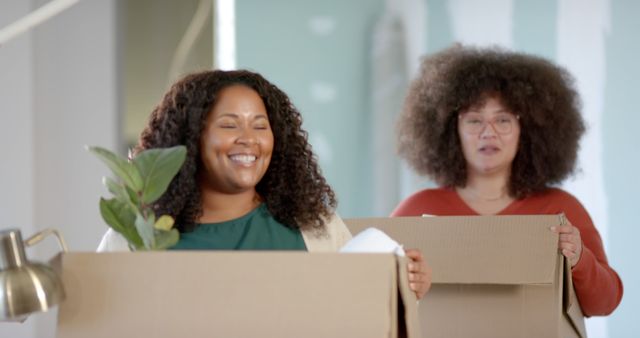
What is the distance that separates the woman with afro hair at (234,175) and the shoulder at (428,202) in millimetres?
711

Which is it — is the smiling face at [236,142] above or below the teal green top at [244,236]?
above

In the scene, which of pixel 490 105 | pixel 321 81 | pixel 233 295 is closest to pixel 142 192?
pixel 233 295

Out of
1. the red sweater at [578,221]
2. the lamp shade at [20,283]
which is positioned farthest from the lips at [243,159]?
the red sweater at [578,221]

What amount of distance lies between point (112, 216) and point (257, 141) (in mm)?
381

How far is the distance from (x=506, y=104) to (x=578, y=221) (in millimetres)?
377

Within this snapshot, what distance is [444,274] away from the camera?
77.9 inches

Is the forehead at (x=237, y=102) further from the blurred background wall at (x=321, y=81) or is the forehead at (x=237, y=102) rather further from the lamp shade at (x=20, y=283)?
the blurred background wall at (x=321, y=81)

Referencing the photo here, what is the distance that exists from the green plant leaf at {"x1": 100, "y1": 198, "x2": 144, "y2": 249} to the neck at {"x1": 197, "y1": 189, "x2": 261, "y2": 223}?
35 cm

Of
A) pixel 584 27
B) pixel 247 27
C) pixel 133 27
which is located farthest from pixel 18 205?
pixel 584 27

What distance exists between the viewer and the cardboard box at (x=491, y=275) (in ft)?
6.22

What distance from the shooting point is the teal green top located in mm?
1688

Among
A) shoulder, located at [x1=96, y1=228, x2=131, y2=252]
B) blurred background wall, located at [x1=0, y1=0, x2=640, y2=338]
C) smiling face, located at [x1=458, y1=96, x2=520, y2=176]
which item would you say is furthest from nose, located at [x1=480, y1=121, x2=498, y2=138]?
shoulder, located at [x1=96, y1=228, x2=131, y2=252]

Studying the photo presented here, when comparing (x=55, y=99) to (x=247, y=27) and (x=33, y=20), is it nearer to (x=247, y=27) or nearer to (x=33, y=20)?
(x=247, y=27)

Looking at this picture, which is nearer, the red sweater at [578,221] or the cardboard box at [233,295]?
the cardboard box at [233,295]
